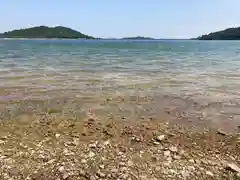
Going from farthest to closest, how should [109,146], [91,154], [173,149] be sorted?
[109,146] < [173,149] < [91,154]

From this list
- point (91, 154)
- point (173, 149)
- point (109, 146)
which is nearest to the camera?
point (91, 154)

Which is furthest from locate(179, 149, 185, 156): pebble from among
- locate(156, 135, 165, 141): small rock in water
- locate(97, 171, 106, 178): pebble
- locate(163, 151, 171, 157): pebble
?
locate(97, 171, 106, 178): pebble

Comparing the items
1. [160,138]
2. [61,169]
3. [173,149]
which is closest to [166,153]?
[173,149]

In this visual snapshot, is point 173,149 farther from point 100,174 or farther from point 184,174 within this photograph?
point 100,174

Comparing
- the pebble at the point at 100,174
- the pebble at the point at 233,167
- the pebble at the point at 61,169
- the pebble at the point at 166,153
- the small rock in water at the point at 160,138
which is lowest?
the small rock in water at the point at 160,138

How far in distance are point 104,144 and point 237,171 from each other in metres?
2.90

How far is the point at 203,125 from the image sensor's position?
786 centimetres

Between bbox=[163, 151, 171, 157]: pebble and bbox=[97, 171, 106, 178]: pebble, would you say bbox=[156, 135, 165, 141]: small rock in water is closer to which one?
bbox=[163, 151, 171, 157]: pebble

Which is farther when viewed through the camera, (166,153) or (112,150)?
(112,150)

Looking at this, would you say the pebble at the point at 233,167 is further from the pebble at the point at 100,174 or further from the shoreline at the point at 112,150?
the pebble at the point at 100,174

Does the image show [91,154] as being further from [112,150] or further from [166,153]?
[166,153]

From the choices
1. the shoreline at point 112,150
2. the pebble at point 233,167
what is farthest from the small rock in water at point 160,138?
the pebble at point 233,167

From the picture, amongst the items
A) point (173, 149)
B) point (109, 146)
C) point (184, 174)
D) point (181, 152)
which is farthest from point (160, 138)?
point (184, 174)

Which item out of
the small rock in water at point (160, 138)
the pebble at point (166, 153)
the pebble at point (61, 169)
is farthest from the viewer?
the small rock in water at point (160, 138)
